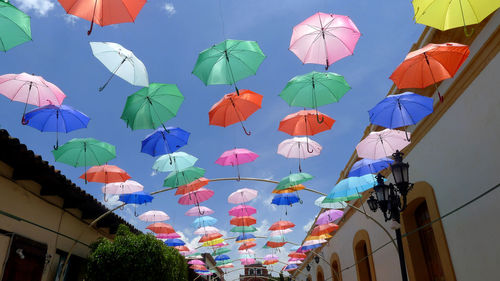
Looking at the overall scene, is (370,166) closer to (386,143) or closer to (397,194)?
(386,143)

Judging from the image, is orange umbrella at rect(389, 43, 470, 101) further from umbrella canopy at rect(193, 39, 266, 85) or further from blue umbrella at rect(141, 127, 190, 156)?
blue umbrella at rect(141, 127, 190, 156)

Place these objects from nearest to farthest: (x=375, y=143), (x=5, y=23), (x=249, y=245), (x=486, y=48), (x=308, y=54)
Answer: (x=5, y=23)
(x=486, y=48)
(x=308, y=54)
(x=375, y=143)
(x=249, y=245)

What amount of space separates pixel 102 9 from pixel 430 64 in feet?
17.2

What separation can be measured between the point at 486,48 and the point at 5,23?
7329mm

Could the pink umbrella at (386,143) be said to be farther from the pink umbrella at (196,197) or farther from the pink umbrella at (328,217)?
the pink umbrella at (328,217)

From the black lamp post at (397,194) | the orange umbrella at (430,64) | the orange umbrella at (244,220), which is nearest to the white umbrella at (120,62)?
the orange umbrella at (430,64)

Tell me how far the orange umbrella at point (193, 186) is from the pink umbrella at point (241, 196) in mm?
3102

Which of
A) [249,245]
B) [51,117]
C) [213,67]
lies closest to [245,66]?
[213,67]

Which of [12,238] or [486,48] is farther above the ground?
[486,48]

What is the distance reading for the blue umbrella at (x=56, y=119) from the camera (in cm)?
752

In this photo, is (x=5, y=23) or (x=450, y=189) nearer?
(x=5, y=23)

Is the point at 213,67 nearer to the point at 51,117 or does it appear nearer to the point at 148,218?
the point at 51,117

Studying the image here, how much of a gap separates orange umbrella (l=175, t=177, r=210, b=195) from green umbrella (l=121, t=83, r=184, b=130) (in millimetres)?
3944

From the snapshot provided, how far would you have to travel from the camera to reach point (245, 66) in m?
6.80
